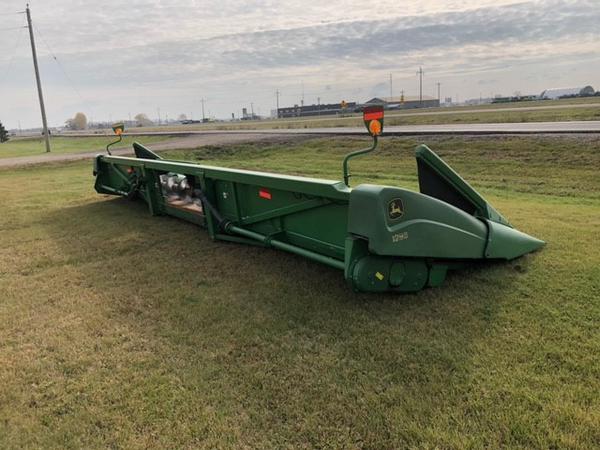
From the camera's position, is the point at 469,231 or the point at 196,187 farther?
the point at 196,187

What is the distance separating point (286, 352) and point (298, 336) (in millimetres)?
196

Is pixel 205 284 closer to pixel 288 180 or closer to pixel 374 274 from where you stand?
pixel 288 180

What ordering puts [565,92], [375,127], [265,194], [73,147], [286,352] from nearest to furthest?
[286,352], [375,127], [265,194], [73,147], [565,92]

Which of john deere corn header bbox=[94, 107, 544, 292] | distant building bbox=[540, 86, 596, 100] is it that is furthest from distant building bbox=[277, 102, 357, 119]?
john deere corn header bbox=[94, 107, 544, 292]

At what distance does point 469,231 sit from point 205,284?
2117 millimetres

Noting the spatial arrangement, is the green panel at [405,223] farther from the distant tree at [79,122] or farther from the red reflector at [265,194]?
the distant tree at [79,122]

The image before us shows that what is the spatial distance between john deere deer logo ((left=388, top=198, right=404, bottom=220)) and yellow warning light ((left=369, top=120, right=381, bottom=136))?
52 centimetres

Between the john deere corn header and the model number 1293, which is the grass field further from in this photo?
the model number 1293

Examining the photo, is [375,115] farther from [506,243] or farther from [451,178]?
[506,243]

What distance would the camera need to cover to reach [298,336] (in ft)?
9.75

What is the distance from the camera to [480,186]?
869cm

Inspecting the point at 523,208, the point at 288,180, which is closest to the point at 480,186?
the point at 523,208

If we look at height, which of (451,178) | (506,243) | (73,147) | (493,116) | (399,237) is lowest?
(73,147)

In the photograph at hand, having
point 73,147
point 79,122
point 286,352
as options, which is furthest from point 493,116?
point 79,122
